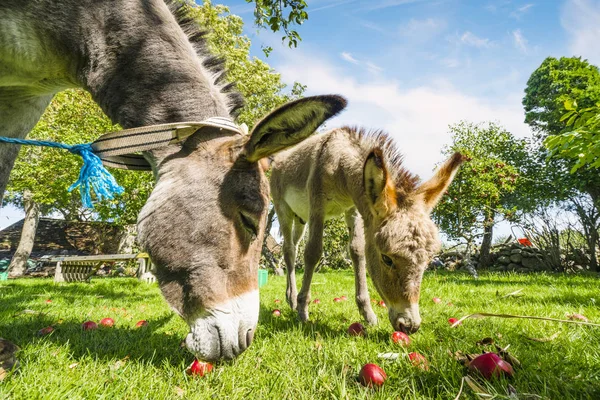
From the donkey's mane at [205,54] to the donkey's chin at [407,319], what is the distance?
2.14 m

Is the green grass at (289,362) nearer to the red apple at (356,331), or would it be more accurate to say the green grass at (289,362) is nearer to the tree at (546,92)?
the red apple at (356,331)

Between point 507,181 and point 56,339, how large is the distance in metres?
14.1

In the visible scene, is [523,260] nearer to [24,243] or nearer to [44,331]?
[44,331]

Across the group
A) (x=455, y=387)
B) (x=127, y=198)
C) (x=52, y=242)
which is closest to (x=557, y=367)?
(x=455, y=387)

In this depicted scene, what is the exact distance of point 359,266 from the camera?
388 centimetres

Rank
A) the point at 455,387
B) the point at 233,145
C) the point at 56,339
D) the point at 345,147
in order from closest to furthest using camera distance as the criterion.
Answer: the point at 455,387 → the point at 233,145 → the point at 56,339 → the point at 345,147

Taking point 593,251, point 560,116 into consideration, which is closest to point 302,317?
point 560,116

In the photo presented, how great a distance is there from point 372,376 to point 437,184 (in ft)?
7.04

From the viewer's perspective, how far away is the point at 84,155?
2.14m

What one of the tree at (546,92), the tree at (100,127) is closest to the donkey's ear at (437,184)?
the tree at (100,127)

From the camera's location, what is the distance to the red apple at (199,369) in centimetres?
190

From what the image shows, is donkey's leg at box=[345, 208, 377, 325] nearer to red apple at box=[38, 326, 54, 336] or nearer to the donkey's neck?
the donkey's neck

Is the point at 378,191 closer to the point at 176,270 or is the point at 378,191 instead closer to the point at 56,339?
the point at 176,270

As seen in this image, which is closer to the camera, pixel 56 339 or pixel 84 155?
pixel 84 155
